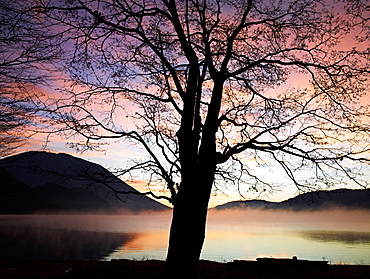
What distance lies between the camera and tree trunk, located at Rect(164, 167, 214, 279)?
759 cm

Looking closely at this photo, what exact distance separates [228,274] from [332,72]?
7.55 m

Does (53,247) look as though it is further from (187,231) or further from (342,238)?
(342,238)

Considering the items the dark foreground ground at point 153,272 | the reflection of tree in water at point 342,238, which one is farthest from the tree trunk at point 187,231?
the reflection of tree in water at point 342,238

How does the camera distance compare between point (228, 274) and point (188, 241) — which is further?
point (228, 274)

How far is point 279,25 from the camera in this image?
30.8 ft

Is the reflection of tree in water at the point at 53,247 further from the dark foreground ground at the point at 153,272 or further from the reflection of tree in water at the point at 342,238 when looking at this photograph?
the reflection of tree in water at the point at 342,238

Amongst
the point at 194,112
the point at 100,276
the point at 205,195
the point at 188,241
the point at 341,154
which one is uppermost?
Answer: the point at 194,112

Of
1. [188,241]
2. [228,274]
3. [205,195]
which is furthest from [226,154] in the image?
[228,274]

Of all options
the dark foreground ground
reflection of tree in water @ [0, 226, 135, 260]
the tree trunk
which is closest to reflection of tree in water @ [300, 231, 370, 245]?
reflection of tree in water @ [0, 226, 135, 260]

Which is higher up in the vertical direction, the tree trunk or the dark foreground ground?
the tree trunk

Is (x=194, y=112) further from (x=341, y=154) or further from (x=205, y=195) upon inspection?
(x=341, y=154)

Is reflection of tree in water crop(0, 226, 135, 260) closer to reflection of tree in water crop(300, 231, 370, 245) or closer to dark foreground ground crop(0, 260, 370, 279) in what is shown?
dark foreground ground crop(0, 260, 370, 279)

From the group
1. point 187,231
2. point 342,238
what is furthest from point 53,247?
point 342,238

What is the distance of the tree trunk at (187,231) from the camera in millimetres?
7590
